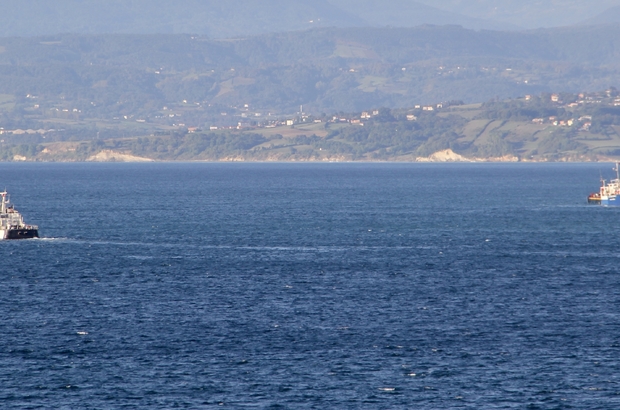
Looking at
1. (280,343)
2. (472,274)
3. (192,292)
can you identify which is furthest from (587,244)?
(280,343)

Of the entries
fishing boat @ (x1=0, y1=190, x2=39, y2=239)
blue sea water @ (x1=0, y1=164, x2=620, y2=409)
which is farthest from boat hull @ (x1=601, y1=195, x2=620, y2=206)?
fishing boat @ (x1=0, y1=190, x2=39, y2=239)

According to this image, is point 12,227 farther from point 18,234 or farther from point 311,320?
point 311,320

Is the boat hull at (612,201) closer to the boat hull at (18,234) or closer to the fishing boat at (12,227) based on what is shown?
the fishing boat at (12,227)

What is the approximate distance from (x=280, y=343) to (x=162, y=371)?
31.8 feet

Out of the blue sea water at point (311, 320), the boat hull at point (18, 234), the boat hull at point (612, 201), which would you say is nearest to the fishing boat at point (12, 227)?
the boat hull at point (18, 234)

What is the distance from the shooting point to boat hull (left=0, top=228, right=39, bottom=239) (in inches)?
5079

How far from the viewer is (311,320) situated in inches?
3046

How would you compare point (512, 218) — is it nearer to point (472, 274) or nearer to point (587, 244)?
point (587, 244)

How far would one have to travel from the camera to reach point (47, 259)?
110188 mm

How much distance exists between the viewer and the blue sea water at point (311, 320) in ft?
194

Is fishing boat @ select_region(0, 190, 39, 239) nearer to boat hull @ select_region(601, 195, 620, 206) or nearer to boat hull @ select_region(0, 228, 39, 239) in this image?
boat hull @ select_region(0, 228, 39, 239)

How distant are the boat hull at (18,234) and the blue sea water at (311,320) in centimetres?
244

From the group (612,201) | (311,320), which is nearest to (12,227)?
(311,320)

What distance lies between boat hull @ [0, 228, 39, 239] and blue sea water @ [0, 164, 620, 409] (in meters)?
2.44
